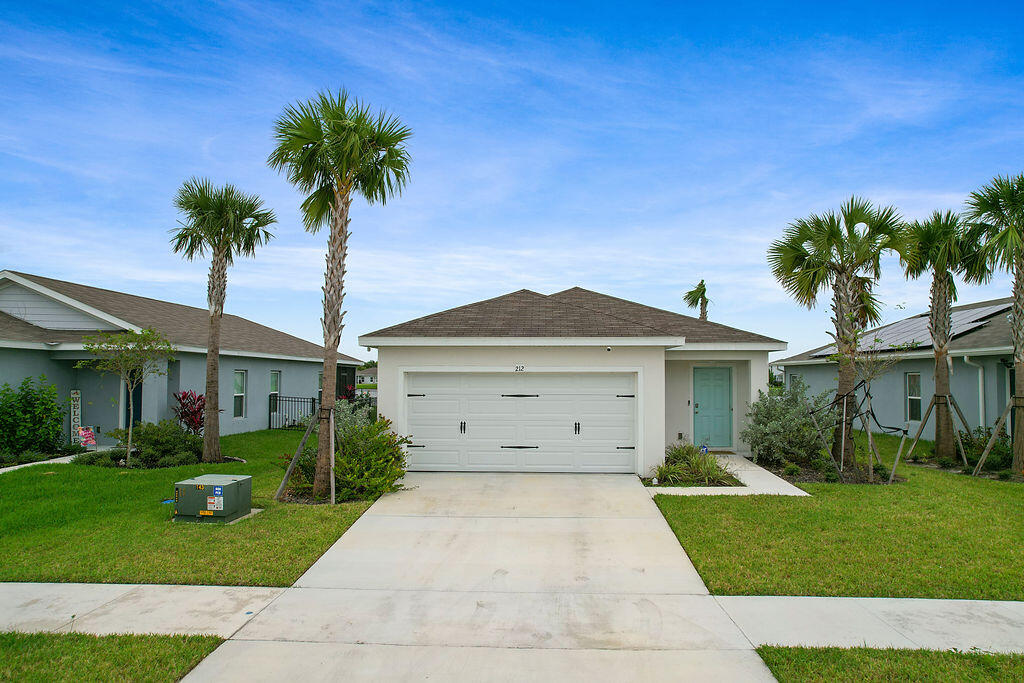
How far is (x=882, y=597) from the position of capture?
211 inches

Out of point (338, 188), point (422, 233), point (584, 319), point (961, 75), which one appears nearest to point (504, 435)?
point (584, 319)

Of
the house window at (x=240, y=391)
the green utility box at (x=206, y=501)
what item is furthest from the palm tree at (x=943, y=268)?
the house window at (x=240, y=391)

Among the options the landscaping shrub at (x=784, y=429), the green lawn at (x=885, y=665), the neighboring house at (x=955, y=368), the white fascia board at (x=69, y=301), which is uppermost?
the white fascia board at (x=69, y=301)

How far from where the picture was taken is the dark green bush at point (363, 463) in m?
9.17

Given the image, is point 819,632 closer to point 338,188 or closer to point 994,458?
point 338,188

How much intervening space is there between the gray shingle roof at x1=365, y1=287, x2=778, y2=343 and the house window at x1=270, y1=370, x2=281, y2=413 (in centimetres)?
1046

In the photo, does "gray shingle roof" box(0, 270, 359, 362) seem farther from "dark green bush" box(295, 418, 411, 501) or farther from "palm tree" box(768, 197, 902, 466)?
"palm tree" box(768, 197, 902, 466)

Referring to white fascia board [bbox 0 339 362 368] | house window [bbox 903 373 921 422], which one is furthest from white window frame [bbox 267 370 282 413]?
house window [bbox 903 373 921 422]

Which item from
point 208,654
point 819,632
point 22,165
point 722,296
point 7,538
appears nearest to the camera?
point 208,654

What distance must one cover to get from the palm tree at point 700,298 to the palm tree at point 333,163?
2283cm

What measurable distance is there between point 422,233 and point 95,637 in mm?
14173

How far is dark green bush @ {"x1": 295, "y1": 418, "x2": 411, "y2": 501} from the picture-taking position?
9.17m

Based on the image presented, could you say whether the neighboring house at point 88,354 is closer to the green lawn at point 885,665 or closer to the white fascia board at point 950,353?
the green lawn at point 885,665

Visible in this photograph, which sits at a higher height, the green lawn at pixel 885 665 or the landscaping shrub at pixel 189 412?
the landscaping shrub at pixel 189 412
